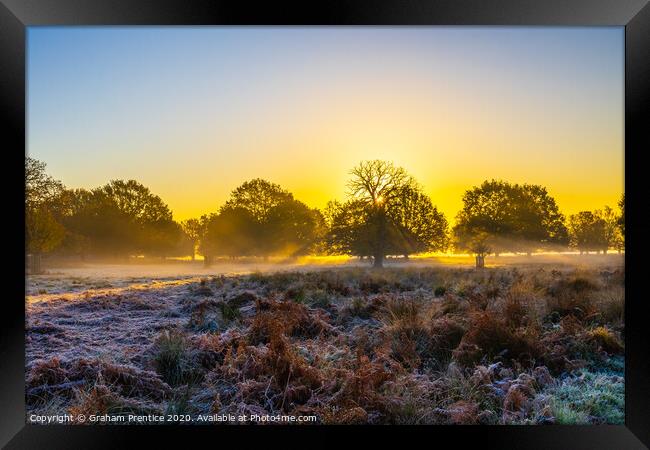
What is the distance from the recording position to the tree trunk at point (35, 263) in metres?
6.32

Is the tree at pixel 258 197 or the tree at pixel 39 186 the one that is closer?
the tree at pixel 39 186

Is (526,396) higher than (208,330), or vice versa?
(208,330)

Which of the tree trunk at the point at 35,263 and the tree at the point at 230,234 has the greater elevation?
the tree at the point at 230,234

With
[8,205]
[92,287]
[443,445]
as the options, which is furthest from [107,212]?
[443,445]

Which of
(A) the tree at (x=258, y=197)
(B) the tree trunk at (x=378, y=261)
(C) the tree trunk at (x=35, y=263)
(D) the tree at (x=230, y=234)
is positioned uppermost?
(A) the tree at (x=258, y=197)

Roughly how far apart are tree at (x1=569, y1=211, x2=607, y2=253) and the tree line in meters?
0.03

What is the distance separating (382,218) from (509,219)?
4.20m

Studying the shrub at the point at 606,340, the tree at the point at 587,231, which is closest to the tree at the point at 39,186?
the shrub at the point at 606,340

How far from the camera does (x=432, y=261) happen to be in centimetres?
1065

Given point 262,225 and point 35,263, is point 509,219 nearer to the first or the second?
point 262,225

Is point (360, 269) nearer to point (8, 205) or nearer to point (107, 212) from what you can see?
Answer: point (107, 212)

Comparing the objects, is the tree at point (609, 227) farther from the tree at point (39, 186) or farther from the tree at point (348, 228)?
the tree at point (39, 186)

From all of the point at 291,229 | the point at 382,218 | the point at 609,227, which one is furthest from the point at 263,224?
the point at 609,227

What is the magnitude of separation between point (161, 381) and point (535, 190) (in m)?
6.40
